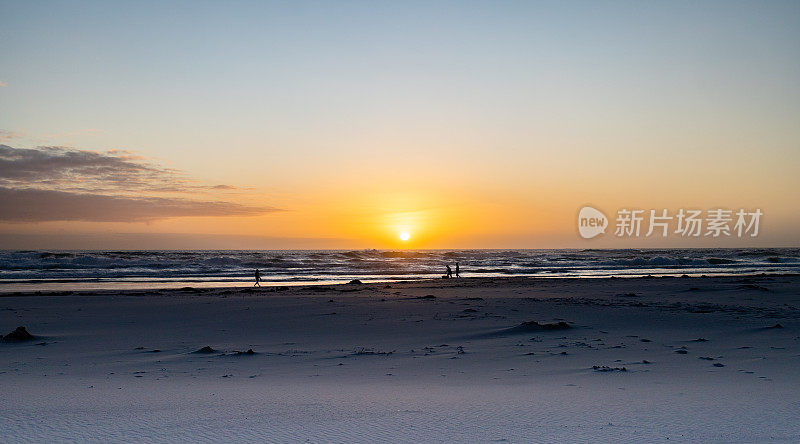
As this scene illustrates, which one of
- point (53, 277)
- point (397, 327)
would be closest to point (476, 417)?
point (397, 327)

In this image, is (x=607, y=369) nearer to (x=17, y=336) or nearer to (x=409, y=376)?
(x=409, y=376)

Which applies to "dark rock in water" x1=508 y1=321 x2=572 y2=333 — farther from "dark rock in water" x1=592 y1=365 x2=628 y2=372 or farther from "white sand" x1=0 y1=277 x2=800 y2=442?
"dark rock in water" x1=592 y1=365 x2=628 y2=372

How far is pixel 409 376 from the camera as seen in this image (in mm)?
7301

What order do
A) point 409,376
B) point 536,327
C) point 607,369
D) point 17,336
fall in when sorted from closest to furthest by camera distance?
point 409,376 < point 607,369 < point 17,336 < point 536,327

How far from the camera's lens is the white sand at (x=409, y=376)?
15.5ft

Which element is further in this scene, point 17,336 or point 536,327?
point 536,327

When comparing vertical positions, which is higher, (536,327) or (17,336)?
(536,327)

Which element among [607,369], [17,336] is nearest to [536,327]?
[607,369]

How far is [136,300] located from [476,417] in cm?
1776

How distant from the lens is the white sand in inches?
185

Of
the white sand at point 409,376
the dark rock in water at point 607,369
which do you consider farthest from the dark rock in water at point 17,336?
the dark rock in water at point 607,369

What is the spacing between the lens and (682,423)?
476cm

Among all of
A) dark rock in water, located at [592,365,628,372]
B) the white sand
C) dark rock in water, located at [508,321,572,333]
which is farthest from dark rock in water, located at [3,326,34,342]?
dark rock in water, located at [592,365,628,372]

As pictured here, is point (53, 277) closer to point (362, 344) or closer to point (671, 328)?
point (362, 344)
